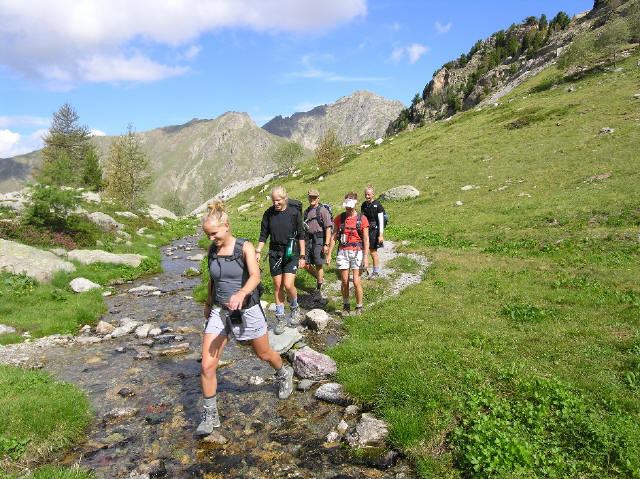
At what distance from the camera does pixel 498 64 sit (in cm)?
11562

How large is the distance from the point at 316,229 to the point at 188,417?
7134 mm

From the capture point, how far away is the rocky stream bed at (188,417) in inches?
231

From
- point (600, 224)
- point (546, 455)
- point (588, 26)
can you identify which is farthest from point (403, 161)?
point (588, 26)

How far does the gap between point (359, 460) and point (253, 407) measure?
2553mm

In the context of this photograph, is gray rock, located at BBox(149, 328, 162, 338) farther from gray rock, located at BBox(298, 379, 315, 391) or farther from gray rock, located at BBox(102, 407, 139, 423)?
gray rock, located at BBox(298, 379, 315, 391)

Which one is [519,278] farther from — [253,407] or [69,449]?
[69,449]

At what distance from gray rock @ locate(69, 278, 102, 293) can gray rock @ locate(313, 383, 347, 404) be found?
12805 millimetres

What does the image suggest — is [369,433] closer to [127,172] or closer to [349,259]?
[349,259]

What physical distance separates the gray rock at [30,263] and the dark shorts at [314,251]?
11.8 meters

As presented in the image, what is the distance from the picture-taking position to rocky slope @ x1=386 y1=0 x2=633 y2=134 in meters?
87.6

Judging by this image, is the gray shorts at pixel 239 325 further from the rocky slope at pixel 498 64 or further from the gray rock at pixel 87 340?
the rocky slope at pixel 498 64

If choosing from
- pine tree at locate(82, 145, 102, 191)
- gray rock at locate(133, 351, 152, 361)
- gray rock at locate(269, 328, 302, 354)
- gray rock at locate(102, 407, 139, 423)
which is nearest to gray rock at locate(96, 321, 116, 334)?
gray rock at locate(133, 351, 152, 361)

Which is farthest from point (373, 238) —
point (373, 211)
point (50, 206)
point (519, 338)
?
point (50, 206)

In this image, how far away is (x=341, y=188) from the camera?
54.0 m
